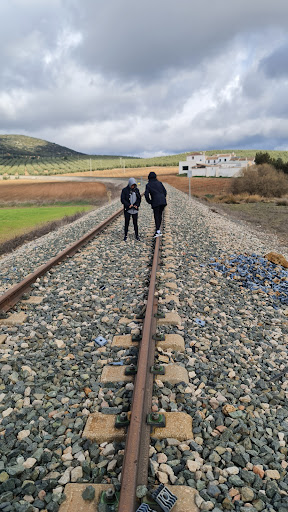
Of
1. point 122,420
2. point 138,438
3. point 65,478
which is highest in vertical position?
point 138,438

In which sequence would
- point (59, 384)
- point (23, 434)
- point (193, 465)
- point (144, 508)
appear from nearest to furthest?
point (144, 508), point (193, 465), point (23, 434), point (59, 384)

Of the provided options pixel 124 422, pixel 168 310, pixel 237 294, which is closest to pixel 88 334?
pixel 168 310

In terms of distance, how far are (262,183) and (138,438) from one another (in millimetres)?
36489

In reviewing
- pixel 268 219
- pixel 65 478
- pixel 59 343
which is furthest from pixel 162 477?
pixel 268 219

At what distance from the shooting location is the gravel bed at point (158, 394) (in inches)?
89.4

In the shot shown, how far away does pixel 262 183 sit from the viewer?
115 ft

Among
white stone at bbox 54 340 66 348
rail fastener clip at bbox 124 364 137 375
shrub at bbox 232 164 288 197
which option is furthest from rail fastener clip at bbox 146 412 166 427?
shrub at bbox 232 164 288 197

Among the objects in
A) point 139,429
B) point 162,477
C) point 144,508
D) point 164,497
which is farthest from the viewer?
point 139,429

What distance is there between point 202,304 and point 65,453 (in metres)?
3.20

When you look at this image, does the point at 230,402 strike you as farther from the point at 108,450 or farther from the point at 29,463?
the point at 29,463

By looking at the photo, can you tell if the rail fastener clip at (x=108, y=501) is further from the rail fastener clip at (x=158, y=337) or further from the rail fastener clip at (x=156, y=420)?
the rail fastener clip at (x=158, y=337)

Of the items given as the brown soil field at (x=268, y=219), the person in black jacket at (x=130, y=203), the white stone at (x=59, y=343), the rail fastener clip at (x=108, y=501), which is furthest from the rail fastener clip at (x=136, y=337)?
the brown soil field at (x=268, y=219)

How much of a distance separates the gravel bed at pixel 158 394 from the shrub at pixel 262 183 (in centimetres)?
3219

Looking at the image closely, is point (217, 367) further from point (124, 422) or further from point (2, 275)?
point (2, 275)
